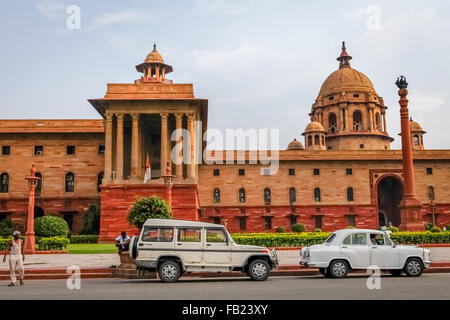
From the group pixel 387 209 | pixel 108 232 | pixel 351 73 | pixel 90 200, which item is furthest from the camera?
pixel 351 73

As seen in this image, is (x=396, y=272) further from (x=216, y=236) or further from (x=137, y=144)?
(x=137, y=144)

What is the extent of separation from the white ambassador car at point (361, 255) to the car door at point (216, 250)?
7.95 feet

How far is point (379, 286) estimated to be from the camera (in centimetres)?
1153

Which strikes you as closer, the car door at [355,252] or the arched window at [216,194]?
the car door at [355,252]

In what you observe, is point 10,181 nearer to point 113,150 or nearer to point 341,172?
point 113,150

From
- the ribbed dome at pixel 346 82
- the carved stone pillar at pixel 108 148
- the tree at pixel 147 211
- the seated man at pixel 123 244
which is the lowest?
the seated man at pixel 123 244

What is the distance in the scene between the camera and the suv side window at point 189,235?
535 inches

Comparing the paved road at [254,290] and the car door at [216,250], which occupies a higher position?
the car door at [216,250]

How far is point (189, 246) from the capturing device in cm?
1351

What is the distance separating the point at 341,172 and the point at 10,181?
33751mm

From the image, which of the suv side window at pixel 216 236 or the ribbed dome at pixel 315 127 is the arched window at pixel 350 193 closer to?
the ribbed dome at pixel 315 127

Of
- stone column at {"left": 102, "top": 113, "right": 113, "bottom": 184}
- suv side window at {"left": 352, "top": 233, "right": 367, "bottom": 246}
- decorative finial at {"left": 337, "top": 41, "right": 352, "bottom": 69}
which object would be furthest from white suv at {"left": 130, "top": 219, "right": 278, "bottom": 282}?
decorative finial at {"left": 337, "top": 41, "right": 352, "bottom": 69}

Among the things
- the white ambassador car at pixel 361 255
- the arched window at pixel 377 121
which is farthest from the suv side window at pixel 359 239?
the arched window at pixel 377 121
